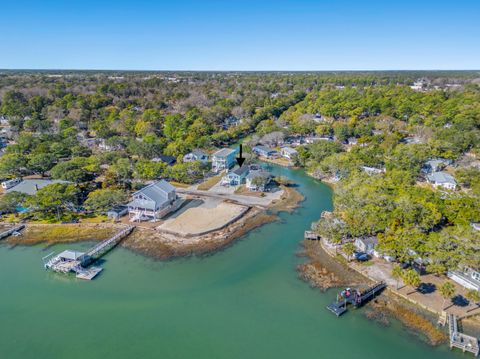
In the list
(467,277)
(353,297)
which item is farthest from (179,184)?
(467,277)

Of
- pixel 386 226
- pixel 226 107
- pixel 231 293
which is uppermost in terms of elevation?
pixel 226 107

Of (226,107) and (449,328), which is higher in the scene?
(226,107)

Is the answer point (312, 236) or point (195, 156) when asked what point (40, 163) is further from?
point (312, 236)

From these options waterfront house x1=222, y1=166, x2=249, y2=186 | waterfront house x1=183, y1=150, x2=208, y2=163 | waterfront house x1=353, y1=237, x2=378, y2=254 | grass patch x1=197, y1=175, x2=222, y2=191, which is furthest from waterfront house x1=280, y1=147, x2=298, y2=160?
waterfront house x1=353, y1=237, x2=378, y2=254

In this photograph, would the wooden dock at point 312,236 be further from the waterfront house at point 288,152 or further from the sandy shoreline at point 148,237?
the waterfront house at point 288,152

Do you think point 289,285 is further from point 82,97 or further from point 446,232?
point 82,97

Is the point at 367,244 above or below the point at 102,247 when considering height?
above

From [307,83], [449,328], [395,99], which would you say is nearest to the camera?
[449,328]

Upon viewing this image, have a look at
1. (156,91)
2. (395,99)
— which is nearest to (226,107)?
(156,91)
